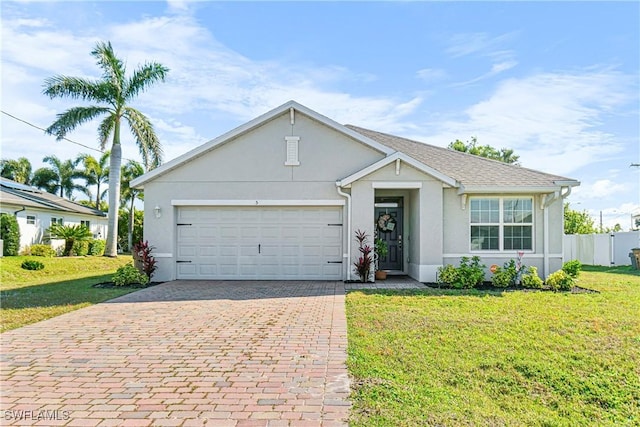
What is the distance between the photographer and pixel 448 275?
11844mm

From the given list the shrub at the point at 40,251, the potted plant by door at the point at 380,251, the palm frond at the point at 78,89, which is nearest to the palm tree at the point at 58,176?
the shrub at the point at 40,251

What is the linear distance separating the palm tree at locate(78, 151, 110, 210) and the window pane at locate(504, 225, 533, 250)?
30.4 m

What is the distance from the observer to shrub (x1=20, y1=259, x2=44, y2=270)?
16816mm

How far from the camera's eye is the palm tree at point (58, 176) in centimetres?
3762

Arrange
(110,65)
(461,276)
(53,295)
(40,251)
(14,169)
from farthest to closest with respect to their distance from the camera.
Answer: (14,169), (40,251), (110,65), (461,276), (53,295)

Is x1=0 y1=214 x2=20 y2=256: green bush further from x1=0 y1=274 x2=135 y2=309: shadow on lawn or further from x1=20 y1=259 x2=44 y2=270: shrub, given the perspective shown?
x1=0 y1=274 x2=135 y2=309: shadow on lawn

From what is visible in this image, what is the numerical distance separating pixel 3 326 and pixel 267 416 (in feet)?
19.4

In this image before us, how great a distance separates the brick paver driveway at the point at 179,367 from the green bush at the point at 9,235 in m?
15.0

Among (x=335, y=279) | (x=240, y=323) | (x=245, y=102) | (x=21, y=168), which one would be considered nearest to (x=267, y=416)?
(x=240, y=323)

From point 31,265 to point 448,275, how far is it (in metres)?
15.7

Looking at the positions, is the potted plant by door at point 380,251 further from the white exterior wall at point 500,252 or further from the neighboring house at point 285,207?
the white exterior wall at point 500,252

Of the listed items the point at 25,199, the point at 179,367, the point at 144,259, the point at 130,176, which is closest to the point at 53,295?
the point at 144,259

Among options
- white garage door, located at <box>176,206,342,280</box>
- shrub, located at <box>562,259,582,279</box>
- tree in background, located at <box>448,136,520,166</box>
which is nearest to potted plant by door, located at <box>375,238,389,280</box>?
white garage door, located at <box>176,206,342,280</box>

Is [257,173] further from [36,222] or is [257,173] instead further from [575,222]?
[575,222]
